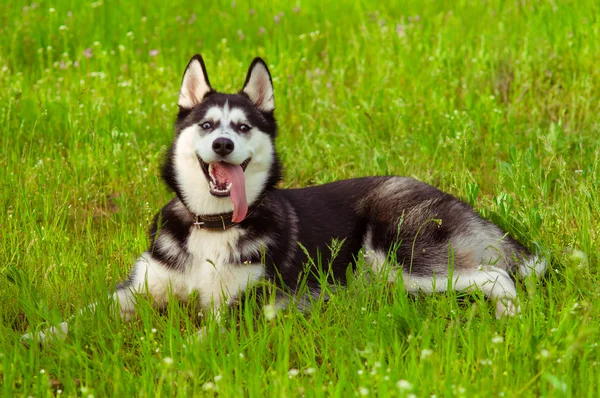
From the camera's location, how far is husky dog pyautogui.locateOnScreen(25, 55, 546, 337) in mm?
4121

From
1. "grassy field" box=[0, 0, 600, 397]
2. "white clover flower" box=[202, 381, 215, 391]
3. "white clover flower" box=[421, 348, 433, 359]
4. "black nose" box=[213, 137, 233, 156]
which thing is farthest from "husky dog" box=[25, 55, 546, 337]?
"white clover flower" box=[421, 348, 433, 359]

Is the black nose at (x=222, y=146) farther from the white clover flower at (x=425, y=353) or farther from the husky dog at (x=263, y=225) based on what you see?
the white clover flower at (x=425, y=353)

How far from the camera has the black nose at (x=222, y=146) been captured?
3988 mm

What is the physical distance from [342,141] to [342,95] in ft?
2.38

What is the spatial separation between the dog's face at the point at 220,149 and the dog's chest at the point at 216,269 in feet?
0.52

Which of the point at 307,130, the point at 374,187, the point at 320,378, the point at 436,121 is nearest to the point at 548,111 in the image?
the point at 436,121

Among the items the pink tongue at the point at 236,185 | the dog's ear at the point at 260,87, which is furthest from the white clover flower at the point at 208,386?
the dog's ear at the point at 260,87

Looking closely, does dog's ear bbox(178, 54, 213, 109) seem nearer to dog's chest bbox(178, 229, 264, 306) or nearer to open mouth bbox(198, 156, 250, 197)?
open mouth bbox(198, 156, 250, 197)

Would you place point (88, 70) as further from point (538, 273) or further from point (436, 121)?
point (538, 273)

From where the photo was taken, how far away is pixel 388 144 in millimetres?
6375

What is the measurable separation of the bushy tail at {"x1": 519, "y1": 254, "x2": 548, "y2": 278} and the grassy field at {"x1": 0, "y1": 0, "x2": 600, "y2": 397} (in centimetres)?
9

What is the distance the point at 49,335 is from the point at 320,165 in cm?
314

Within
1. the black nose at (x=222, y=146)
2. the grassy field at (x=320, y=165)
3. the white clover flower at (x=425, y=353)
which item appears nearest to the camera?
the white clover flower at (x=425, y=353)

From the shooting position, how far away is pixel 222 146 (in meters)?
3.99
